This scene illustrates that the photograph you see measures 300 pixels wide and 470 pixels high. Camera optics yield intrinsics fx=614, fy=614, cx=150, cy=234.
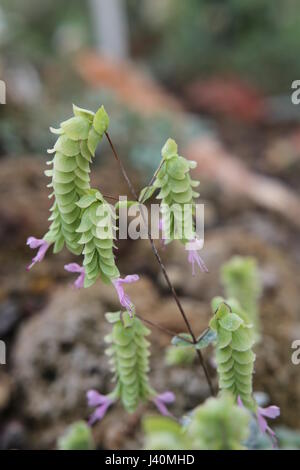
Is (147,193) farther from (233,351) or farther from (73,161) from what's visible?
(233,351)

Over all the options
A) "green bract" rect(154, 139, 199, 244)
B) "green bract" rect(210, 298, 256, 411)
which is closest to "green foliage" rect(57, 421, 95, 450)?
"green bract" rect(210, 298, 256, 411)

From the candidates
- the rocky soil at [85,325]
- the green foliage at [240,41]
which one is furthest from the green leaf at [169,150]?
the green foliage at [240,41]

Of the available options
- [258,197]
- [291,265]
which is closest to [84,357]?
[291,265]

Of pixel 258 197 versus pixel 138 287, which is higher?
pixel 258 197

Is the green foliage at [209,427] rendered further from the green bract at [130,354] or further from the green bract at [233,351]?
the green bract at [130,354]
